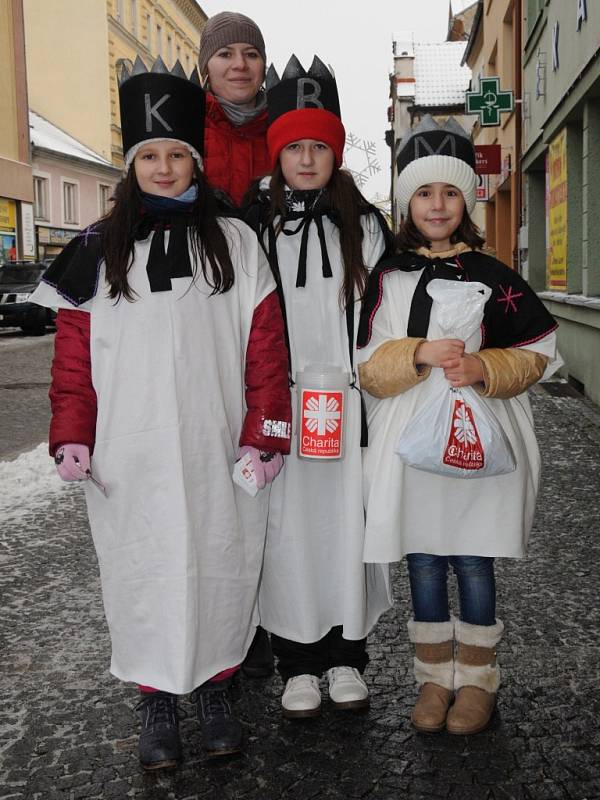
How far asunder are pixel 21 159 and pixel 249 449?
27.9 meters

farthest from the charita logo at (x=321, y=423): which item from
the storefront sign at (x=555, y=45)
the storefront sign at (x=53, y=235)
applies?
the storefront sign at (x=53, y=235)

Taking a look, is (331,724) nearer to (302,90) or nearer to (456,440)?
(456,440)

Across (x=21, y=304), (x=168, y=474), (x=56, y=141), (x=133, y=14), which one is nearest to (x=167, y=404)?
(x=168, y=474)

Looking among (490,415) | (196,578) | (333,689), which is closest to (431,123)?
(490,415)

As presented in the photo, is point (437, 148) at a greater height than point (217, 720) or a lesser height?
greater

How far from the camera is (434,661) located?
285 centimetres

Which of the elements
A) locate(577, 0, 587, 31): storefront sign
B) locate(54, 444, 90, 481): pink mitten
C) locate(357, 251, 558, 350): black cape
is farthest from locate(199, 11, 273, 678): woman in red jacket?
locate(577, 0, 587, 31): storefront sign

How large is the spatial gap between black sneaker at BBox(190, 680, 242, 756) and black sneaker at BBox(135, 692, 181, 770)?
0.08 metres

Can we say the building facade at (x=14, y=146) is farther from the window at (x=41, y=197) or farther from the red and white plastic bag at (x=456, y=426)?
the red and white plastic bag at (x=456, y=426)

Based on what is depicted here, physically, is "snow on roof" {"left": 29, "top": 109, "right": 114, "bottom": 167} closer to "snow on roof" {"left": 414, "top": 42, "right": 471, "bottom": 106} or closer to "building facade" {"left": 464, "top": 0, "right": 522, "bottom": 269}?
"snow on roof" {"left": 414, "top": 42, "right": 471, "bottom": 106}

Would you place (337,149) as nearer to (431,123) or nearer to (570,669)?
(431,123)

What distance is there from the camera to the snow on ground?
5.46 meters

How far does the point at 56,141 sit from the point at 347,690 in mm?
33459

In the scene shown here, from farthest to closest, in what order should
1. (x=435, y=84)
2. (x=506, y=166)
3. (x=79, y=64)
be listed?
(x=79, y=64) → (x=435, y=84) → (x=506, y=166)
